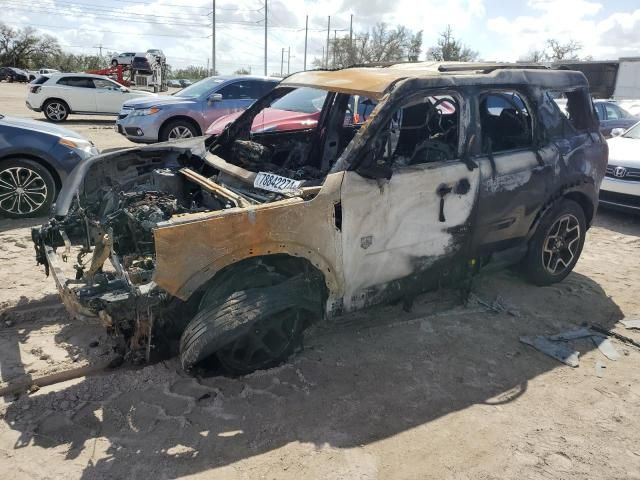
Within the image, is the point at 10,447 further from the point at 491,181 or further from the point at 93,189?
the point at 491,181

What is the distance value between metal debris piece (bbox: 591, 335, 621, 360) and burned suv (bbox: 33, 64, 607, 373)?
834mm

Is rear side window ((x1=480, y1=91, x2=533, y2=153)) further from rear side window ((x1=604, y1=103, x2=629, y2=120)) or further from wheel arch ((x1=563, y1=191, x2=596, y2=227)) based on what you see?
rear side window ((x1=604, y1=103, x2=629, y2=120))

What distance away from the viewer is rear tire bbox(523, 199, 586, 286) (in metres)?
4.60

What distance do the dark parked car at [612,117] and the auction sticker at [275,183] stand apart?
36.3 ft

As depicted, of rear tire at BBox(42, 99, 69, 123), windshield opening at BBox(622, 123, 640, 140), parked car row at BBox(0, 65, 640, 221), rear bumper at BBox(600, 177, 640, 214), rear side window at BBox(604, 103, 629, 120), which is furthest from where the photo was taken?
rear tire at BBox(42, 99, 69, 123)

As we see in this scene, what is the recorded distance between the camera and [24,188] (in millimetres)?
6285

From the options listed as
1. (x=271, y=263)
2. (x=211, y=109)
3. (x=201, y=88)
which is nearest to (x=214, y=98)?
(x=211, y=109)

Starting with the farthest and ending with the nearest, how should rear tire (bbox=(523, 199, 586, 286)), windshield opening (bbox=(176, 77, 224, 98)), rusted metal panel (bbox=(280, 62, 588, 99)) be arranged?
windshield opening (bbox=(176, 77, 224, 98))
rear tire (bbox=(523, 199, 586, 286))
rusted metal panel (bbox=(280, 62, 588, 99))

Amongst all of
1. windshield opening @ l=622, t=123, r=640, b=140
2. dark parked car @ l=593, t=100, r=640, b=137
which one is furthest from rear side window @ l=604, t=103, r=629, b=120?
windshield opening @ l=622, t=123, r=640, b=140

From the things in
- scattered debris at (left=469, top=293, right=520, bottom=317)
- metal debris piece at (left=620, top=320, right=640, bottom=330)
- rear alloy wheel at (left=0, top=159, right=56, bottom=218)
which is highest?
rear alloy wheel at (left=0, top=159, right=56, bottom=218)

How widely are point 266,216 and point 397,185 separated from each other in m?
0.93

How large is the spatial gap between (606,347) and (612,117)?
10.6 m

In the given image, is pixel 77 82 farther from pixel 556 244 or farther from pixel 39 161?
pixel 556 244

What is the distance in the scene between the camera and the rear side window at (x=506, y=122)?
4281 mm
